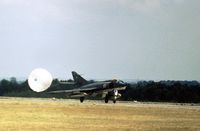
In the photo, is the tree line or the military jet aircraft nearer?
the military jet aircraft

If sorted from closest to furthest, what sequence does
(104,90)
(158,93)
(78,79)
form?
(104,90) < (78,79) < (158,93)

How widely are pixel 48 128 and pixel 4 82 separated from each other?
289ft

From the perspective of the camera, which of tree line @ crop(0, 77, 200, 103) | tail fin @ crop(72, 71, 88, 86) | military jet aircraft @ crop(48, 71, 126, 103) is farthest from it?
tree line @ crop(0, 77, 200, 103)

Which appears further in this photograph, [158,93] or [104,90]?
[158,93]

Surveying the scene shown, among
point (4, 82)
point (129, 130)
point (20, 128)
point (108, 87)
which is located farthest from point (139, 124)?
point (4, 82)

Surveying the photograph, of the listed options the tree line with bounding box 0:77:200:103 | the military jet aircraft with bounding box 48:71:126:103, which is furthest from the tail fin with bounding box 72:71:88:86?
the tree line with bounding box 0:77:200:103

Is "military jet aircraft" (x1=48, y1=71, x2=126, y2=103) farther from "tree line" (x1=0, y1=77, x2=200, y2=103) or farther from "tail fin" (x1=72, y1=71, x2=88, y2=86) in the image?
"tree line" (x1=0, y1=77, x2=200, y2=103)

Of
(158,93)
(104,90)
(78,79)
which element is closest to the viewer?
(104,90)

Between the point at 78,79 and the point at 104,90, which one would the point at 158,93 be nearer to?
the point at 78,79

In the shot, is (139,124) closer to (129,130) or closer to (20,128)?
(129,130)

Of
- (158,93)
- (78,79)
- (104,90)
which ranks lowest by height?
(104,90)

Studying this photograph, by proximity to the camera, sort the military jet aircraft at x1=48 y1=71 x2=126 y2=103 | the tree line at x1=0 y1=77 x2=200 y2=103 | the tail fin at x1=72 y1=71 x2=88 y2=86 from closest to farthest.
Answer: the military jet aircraft at x1=48 y1=71 x2=126 y2=103 → the tail fin at x1=72 y1=71 x2=88 y2=86 → the tree line at x1=0 y1=77 x2=200 y2=103

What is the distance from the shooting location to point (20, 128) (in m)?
34.6

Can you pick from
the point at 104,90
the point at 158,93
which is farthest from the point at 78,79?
the point at 158,93
